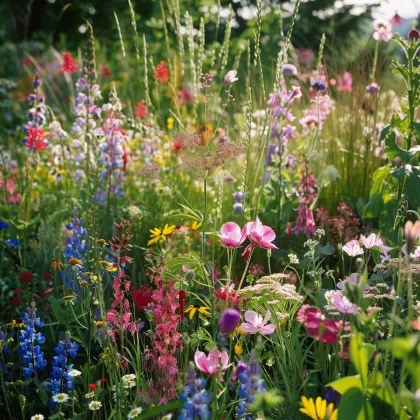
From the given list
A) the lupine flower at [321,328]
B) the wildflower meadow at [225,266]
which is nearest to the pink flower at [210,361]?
the wildflower meadow at [225,266]

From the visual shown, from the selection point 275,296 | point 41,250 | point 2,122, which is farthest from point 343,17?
point 275,296

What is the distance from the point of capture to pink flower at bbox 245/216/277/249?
1841 millimetres

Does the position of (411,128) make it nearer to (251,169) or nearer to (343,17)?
(251,169)

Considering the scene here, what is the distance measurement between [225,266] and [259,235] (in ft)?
0.46

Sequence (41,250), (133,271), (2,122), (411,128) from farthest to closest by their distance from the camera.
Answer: (2,122) → (41,250) → (133,271) → (411,128)

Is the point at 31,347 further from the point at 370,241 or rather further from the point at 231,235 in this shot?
the point at 370,241

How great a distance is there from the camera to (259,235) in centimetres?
185

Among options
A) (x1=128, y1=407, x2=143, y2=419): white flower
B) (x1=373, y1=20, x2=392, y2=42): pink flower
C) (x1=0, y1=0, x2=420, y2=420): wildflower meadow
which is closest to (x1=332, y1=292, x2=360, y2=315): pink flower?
(x1=0, y1=0, x2=420, y2=420): wildflower meadow

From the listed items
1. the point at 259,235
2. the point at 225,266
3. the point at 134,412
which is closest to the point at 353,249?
the point at 259,235

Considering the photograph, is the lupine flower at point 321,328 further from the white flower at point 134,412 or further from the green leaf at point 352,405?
the white flower at point 134,412

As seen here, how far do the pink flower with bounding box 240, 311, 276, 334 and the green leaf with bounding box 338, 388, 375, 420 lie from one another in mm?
396

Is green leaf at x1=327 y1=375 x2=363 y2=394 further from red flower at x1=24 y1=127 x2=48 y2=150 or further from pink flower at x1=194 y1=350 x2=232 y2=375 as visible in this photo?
red flower at x1=24 y1=127 x2=48 y2=150

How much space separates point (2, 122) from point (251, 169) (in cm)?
573

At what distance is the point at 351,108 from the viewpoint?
3.50m
